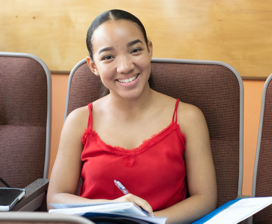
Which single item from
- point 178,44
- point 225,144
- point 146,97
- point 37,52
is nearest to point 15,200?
point 146,97

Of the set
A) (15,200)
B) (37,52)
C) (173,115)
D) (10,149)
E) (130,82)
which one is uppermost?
(37,52)

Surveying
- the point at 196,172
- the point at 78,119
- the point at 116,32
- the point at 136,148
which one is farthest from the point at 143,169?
the point at 116,32

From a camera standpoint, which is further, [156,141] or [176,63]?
[176,63]

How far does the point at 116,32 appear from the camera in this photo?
100 cm

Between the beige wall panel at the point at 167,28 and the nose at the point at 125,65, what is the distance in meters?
0.67

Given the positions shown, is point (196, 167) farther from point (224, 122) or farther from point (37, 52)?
point (37, 52)

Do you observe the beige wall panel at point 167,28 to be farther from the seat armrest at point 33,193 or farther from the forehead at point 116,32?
the seat armrest at point 33,193

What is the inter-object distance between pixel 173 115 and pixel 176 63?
0.27m

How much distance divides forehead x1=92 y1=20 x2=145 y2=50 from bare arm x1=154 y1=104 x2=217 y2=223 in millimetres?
319

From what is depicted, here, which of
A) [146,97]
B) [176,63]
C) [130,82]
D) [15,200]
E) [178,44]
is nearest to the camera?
[15,200]

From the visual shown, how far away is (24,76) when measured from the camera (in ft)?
4.21

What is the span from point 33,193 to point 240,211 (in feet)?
2.13

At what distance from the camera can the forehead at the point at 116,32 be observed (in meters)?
0.99

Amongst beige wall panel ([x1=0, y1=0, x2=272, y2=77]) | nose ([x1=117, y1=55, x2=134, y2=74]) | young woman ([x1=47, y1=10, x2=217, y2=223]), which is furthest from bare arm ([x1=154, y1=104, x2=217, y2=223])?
beige wall panel ([x1=0, y1=0, x2=272, y2=77])
